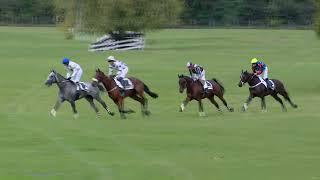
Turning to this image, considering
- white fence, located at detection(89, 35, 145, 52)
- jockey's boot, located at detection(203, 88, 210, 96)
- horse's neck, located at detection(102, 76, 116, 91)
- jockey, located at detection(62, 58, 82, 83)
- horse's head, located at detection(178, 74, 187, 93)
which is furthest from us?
white fence, located at detection(89, 35, 145, 52)

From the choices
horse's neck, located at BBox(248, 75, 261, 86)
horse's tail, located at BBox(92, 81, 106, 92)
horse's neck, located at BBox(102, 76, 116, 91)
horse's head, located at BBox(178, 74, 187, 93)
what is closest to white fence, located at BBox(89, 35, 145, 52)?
horse's neck, located at BBox(248, 75, 261, 86)

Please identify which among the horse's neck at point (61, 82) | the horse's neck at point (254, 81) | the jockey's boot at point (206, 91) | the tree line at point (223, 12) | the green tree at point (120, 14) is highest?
the horse's neck at point (61, 82)

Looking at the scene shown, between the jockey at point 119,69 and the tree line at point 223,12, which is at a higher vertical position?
the jockey at point 119,69

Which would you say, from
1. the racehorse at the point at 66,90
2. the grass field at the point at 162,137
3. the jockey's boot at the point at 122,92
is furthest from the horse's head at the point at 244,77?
the racehorse at the point at 66,90

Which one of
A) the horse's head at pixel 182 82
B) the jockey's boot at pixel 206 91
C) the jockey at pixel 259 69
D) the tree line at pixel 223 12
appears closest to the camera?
the horse's head at pixel 182 82

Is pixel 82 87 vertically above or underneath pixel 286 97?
above

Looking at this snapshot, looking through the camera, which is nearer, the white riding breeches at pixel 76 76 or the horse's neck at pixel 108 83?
the horse's neck at pixel 108 83

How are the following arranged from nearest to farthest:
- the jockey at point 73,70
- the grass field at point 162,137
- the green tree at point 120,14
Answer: the grass field at point 162,137 → the jockey at point 73,70 → the green tree at point 120,14

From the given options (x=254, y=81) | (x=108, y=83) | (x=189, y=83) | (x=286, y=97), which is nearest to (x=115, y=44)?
(x=286, y=97)

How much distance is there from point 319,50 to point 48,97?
44.0 metres

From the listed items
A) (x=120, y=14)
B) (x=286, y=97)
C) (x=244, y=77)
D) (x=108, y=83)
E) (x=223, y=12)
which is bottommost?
(x=223, y=12)

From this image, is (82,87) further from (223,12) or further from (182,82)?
(223,12)

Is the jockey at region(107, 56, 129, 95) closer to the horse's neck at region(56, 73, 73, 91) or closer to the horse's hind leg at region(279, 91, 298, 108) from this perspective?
the horse's neck at region(56, 73, 73, 91)

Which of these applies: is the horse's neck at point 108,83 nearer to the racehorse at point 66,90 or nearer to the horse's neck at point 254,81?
the racehorse at point 66,90
